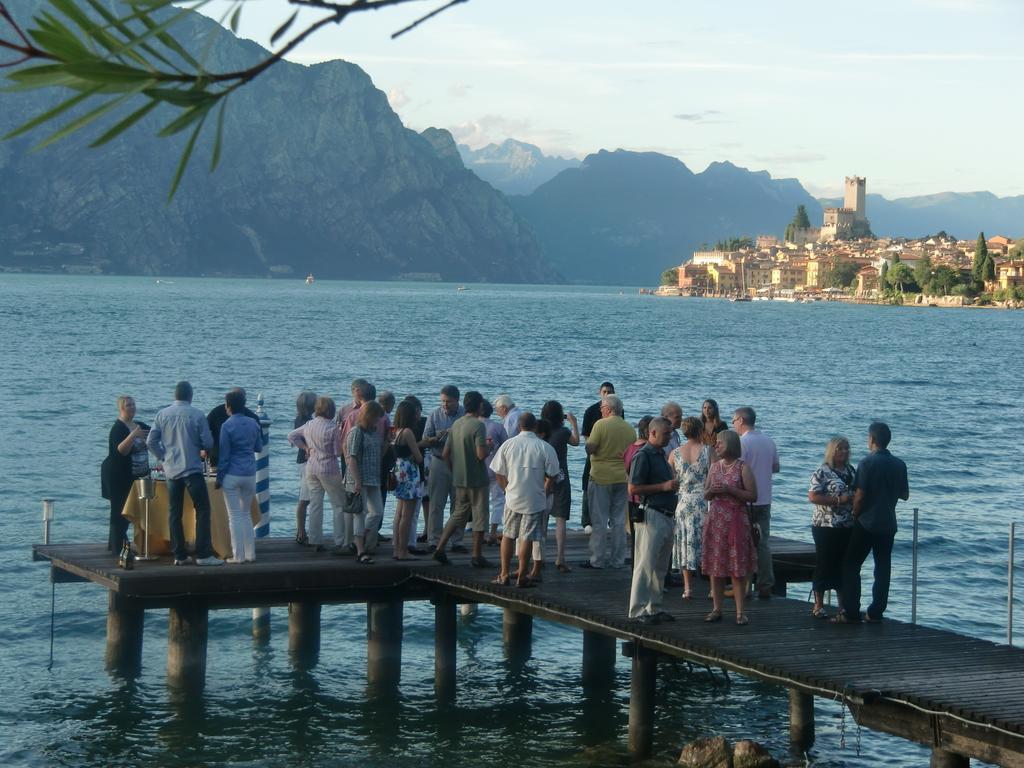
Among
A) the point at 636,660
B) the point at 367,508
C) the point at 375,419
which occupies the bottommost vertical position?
the point at 636,660

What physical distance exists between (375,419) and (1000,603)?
12.3 m

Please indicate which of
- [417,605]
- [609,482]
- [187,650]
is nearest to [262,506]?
[187,650]

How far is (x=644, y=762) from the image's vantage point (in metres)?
12.4

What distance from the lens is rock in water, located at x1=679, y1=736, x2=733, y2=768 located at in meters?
11.9

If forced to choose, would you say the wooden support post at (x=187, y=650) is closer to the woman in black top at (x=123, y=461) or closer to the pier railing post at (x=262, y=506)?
the woman in black top at (x=123, y=461)

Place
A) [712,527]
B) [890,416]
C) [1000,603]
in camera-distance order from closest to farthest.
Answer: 1. [712,527]
2. [1000,603]
3. [890,416]

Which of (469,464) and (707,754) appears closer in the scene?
(707,754)

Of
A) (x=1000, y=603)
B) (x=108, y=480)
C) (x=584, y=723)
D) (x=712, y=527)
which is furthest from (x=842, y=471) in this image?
(x=1000, y=603)

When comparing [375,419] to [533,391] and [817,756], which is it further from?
[533,391]

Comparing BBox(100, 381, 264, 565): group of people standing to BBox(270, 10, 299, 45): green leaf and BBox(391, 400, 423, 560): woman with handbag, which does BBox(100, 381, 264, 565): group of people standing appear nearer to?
BBox(391, 400, 423, 560): woman with handbag

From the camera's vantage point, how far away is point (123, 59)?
7.20 feet

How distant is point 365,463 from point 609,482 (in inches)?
93.1

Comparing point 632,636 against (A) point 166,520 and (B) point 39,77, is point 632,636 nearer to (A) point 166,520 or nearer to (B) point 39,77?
(A) point 166,520

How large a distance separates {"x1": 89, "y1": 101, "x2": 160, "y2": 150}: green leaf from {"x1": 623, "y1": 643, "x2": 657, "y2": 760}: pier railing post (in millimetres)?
9621
